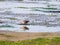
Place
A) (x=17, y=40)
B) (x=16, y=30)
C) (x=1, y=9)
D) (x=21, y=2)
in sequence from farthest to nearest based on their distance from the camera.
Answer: (x=21, y=2), (x=1, y=9), (x=16, y=30), (x=17, y=40)

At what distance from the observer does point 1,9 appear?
171 centimetres

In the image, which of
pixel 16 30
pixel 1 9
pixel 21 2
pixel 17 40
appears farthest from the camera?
pixel 21 2

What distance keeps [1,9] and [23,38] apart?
47cm

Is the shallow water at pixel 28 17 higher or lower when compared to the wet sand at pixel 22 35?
higher

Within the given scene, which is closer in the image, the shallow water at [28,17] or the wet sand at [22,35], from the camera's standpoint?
the wet sand at [22,35]

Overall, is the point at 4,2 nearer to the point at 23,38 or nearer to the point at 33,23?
the point at 33,23

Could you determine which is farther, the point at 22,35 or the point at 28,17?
the point at 28,17

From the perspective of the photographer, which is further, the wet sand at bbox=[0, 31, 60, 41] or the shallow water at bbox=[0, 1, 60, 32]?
the shallow water at bbox=[0, 1, 60, 32]

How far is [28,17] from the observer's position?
1.61 meters

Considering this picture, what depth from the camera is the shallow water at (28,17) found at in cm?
148

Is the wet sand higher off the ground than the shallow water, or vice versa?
the shallow water

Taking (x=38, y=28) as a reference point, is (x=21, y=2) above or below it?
above

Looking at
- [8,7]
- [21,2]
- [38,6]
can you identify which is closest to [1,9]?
[8,7]

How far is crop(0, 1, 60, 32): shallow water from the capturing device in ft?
4.87
